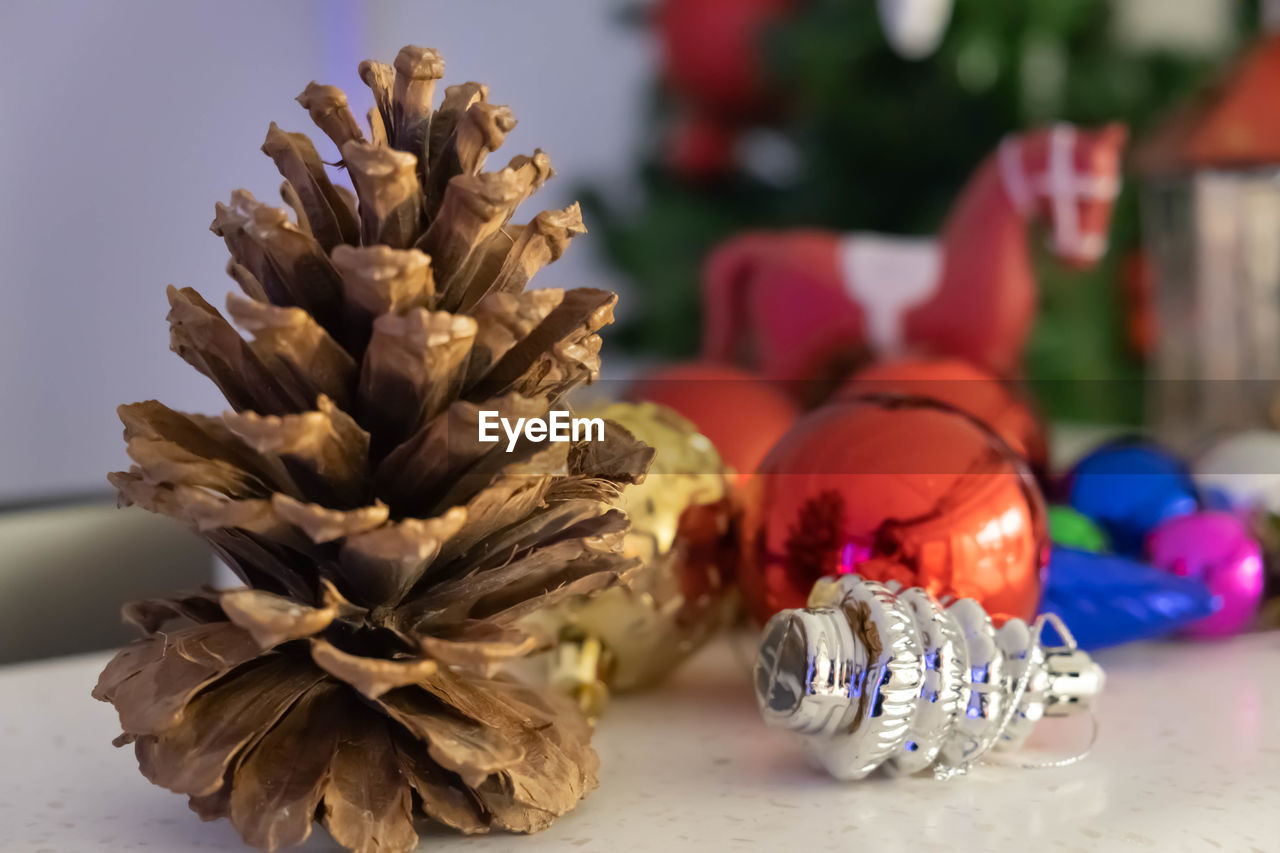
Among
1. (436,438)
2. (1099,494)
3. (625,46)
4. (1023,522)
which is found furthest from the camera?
(625,46)

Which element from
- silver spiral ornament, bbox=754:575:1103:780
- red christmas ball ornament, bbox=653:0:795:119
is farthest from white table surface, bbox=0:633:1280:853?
red christmas ball ornament, bbox=653:0:795:119

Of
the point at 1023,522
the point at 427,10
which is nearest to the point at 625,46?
the point at 427,10

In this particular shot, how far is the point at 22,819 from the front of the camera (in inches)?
12.6

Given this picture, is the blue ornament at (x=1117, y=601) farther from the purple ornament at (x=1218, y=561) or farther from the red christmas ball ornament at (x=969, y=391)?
the red christmas ball ornament at (x=969, y=391)

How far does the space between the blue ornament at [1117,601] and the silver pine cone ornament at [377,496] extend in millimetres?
211

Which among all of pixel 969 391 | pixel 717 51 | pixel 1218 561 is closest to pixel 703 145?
pixel 717 51

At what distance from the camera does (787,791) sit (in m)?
0.33

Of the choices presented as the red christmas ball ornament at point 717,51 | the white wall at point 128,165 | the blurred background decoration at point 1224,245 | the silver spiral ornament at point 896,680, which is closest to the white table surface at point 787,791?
the silver spiral ornament at point 896,680

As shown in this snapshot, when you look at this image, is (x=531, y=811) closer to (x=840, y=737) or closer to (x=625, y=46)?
(x=840, y=737)

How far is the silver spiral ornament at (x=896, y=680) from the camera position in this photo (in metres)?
0.31

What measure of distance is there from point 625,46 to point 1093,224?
3.89ft

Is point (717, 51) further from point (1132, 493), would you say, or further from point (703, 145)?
point (1132, 493)

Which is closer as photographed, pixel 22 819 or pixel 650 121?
pixel 22 819

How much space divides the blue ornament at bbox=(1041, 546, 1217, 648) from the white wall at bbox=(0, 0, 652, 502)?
47.8 inches
